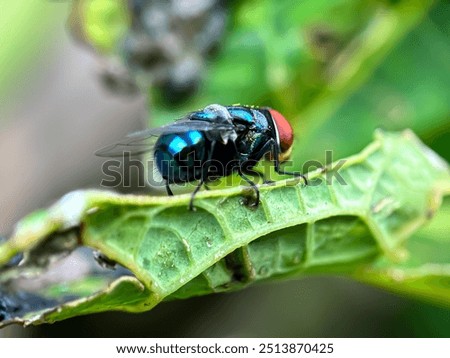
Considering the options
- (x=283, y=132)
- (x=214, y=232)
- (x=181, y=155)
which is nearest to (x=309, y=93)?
(x=283, y=132)

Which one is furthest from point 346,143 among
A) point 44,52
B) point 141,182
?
point 44,52

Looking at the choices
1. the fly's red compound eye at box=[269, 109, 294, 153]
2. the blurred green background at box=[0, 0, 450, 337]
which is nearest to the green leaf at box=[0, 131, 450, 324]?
the fly's red compound eye at box=[269, 109, 294, 153]

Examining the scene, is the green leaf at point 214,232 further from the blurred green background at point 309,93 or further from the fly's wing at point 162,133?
the blurred green background at point 309,93

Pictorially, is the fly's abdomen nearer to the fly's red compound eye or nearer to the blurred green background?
the fly's red compound eye

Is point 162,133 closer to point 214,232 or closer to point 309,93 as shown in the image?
point 214,232
